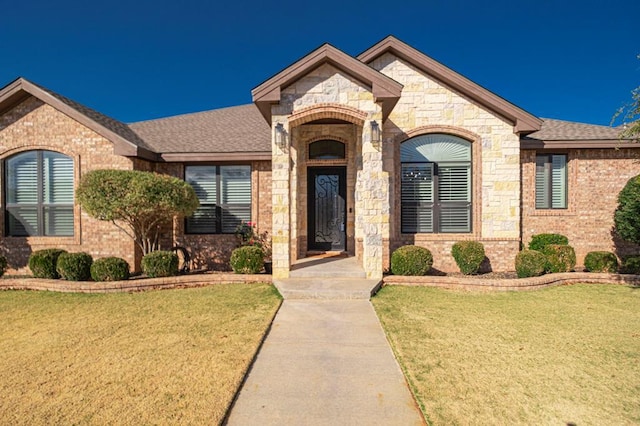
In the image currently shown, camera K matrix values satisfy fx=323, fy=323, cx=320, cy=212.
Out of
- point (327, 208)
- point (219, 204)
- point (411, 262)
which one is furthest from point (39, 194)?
point (411, 262)

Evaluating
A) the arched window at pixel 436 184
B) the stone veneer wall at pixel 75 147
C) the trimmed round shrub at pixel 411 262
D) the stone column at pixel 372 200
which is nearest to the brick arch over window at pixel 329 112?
the stone column at pixel 372 200

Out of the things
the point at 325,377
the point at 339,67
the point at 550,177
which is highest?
the point at 339,67

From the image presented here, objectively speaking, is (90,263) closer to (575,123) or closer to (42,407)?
(42,407)

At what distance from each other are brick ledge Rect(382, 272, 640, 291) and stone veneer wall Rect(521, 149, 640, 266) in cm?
195

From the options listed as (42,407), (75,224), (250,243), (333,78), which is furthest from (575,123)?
(75,224)

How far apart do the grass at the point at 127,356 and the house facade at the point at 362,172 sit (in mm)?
2702

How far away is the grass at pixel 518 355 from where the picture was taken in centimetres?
292

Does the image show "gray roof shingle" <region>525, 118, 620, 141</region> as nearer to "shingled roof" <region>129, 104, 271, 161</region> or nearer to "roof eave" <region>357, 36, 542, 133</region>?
"roof eave" <region>357, 36, 542, 133</region>

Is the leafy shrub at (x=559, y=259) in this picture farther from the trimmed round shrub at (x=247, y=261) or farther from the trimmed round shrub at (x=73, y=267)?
the trimmed round shrub at (x=73, y=267)

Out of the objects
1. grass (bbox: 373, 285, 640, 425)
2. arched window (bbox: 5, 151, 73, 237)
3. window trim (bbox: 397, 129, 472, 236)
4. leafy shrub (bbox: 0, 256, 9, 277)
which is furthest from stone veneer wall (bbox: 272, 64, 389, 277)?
leafy shrub (bbox: 0, 256, 9, 277)

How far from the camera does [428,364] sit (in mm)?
3725

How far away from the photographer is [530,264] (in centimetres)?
766

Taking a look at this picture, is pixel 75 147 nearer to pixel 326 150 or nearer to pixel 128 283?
pixel 128 283

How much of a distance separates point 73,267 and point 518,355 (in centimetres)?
894
